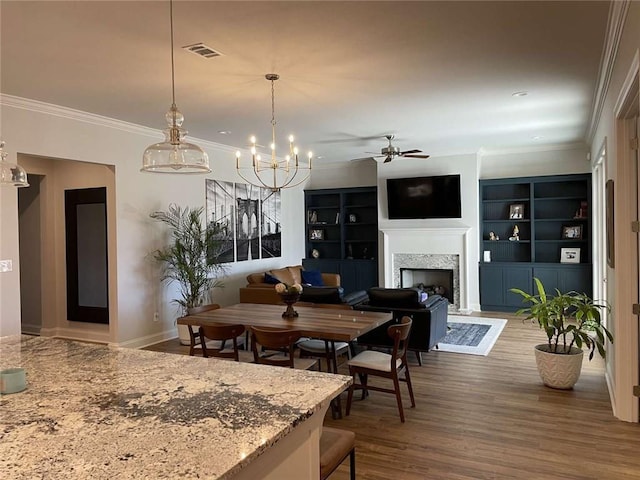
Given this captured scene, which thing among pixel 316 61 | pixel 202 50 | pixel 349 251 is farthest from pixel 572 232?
pixel 202 50

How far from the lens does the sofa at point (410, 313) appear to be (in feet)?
17.1

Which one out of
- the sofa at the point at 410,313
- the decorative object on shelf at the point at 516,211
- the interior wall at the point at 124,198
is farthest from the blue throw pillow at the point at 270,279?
the decorative object on shelf at the point at 516,211

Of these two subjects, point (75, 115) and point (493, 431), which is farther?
point (75, 115)

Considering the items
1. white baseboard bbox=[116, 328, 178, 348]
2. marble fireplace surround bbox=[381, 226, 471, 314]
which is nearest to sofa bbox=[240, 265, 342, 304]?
white baseboard bbox=[116, 328, 178, 348]

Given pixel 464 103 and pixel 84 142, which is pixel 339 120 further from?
pixel 84 142

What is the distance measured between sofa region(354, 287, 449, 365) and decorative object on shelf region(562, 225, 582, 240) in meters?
4.10

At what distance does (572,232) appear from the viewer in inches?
326

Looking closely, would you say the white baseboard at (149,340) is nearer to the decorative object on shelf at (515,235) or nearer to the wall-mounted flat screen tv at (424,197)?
the wall-mounted flat screen tv at (424,197)

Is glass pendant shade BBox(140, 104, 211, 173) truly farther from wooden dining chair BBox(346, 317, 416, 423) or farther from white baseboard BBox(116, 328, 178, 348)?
white baseboard BBox(116, 328, 178, 348)

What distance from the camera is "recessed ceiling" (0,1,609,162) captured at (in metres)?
3.09

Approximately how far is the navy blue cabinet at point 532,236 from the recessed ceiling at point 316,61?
2.27 metres

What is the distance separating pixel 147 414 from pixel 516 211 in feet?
27.1

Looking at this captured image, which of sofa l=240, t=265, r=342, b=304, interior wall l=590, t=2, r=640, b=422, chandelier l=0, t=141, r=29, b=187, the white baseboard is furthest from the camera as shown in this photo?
the white baseboard

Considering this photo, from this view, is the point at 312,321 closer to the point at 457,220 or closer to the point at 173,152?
the point at 173,152
